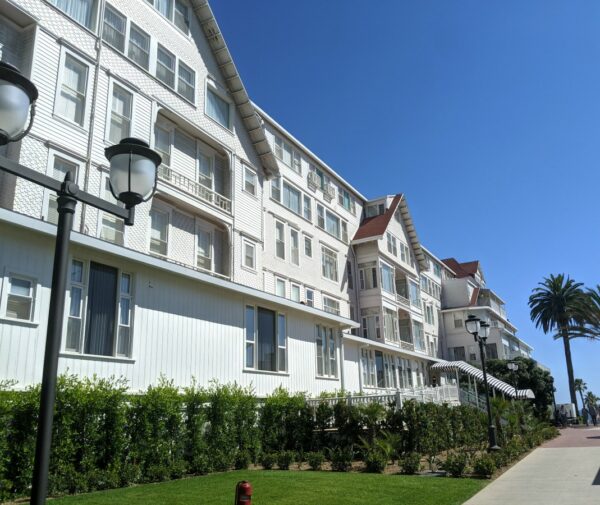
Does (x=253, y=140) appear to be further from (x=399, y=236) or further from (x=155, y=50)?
(x=399, y=236)

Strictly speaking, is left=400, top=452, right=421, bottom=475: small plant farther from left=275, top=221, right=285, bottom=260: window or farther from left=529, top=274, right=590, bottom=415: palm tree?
left=529, top=274, right=590, bottom=415: palm tree

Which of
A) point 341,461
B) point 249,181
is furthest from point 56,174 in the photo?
point 341,461

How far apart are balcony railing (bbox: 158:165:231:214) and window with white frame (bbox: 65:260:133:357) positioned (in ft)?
19.6

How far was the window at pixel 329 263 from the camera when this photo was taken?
119ft

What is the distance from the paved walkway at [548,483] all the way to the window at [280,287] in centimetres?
1572

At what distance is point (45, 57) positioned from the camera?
54.7 feet

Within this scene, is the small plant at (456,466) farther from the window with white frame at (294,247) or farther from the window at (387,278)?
the window at (387,278)

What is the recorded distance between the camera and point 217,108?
79.7ft

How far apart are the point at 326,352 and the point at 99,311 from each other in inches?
491

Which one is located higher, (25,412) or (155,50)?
(155,50)

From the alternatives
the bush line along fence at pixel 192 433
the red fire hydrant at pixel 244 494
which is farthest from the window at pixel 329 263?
the red fire hydrant at pixel 244 494

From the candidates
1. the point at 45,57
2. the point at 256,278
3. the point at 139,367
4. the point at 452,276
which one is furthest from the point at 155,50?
the point at 452,276

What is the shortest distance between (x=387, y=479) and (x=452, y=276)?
57.6m

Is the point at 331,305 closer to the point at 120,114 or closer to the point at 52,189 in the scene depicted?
the point at 120,114
